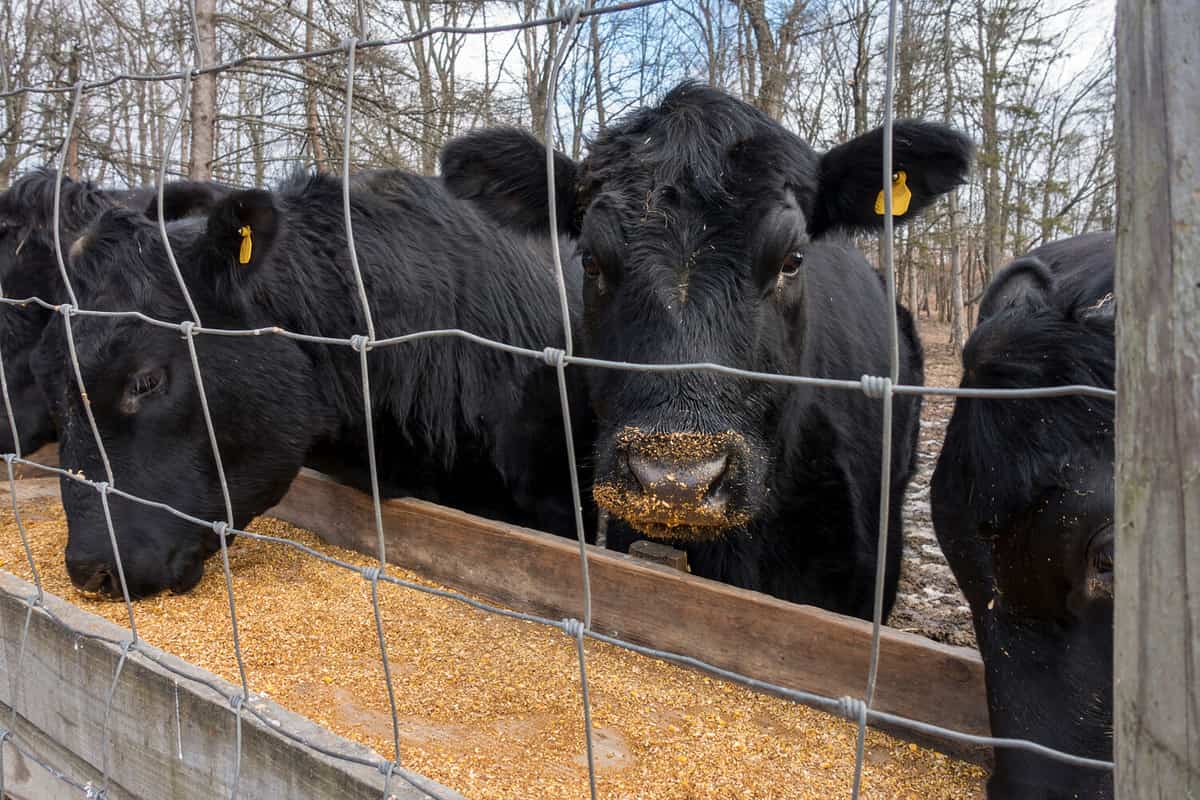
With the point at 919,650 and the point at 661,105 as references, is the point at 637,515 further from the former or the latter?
the point at 661,105

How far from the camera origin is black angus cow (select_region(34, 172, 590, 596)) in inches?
122

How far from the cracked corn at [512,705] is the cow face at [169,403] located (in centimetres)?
18

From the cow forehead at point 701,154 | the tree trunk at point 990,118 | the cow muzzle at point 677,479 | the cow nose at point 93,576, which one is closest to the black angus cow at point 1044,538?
the cow muzzle at point 677,479

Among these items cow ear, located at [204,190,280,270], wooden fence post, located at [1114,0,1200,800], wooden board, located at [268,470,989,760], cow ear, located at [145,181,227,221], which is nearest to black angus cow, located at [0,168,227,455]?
cow ear, located at [145,181,227,221]

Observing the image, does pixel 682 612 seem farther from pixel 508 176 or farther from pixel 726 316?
pixel 508 176

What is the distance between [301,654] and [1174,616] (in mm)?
2189

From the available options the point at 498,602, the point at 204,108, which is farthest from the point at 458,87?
the point at 498,602

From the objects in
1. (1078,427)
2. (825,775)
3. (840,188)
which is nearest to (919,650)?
(825,775)

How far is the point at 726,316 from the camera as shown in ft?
8.11

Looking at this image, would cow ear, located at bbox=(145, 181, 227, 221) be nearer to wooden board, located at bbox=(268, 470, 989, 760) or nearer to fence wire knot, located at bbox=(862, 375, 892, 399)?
wooden board, located at bbox=(268, 470, 989, 760)

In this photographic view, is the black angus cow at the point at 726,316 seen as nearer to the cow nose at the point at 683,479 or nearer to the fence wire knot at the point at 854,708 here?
the cow nose at the point at 683,479

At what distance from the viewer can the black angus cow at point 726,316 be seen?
218 cm

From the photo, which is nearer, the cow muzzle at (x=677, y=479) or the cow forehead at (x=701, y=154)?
the cow muzzle at (x=677, y=479)

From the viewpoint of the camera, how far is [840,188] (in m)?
2.86
